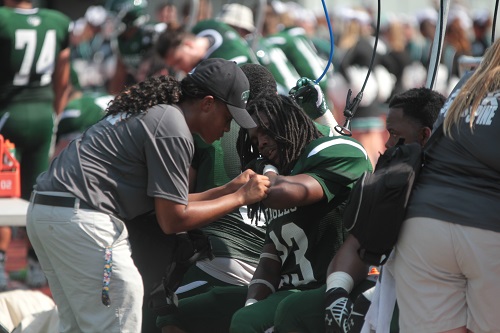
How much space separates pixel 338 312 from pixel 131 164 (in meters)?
0.97

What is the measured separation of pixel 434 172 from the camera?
3.47 m

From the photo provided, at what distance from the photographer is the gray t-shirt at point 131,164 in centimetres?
392

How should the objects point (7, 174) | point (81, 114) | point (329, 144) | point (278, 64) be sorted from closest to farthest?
point (329, 144) < point (7, 174) < point (81, 114) < point (278, 64)

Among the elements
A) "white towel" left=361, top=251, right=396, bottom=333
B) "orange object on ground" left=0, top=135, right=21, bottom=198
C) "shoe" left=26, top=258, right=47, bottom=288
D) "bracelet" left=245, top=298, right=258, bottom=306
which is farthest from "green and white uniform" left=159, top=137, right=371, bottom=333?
"shoe" left=26, top=258, right=47, bottom=288

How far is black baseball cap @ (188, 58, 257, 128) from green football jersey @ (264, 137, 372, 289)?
31cm

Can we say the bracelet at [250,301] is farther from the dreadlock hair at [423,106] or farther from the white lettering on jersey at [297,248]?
the dreadlock hair at [423,106]

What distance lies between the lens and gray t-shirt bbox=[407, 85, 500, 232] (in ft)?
10.9

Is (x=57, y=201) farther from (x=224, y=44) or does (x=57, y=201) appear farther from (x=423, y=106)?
(x=224, y=44)

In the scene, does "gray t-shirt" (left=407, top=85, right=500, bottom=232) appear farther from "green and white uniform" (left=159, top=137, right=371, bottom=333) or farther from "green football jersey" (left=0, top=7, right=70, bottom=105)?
"green football jersey" (left=0, top=7, right=70, bottom=105)

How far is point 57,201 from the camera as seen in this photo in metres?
4.02

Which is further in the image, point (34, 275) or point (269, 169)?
point (34, 275)

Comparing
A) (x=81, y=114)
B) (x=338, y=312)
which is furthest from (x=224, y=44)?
(x=338, y=312)

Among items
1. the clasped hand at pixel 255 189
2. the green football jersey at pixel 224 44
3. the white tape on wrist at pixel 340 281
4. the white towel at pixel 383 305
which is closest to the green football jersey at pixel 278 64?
the green football jersey at pixel 224 44

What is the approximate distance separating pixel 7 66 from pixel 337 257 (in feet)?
13.8
